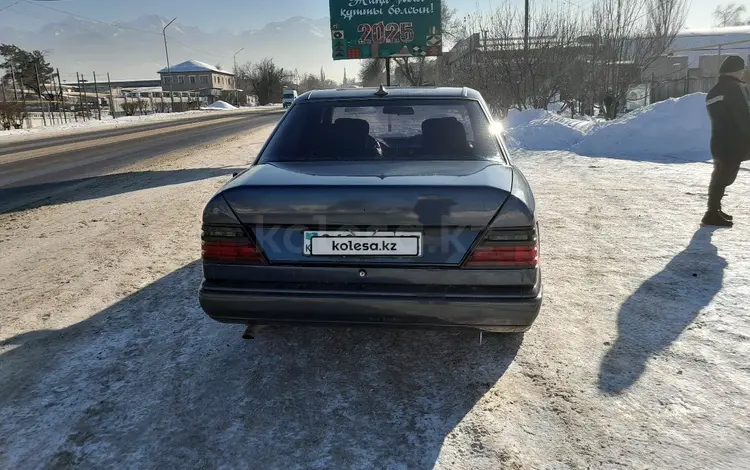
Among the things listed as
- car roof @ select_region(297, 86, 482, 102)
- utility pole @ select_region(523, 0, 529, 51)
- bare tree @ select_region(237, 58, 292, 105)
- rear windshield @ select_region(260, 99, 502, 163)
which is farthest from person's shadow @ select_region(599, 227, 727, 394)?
bare tree @ select_region(237, 58, 292, 105)

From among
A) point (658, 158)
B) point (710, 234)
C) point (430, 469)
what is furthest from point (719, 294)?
point (658, 158)

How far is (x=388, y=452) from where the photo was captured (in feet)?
7.13

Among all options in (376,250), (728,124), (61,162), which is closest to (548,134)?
(728,124)

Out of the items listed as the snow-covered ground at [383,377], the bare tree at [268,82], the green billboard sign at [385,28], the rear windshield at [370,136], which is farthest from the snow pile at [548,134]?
the bare tree at [268,82]

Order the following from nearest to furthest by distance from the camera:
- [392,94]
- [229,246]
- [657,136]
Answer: [229,246] < [392,94] < [657,136]

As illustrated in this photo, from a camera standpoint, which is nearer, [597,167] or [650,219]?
[650,219]

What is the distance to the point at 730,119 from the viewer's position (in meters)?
5.27

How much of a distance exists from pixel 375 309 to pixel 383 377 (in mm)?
563

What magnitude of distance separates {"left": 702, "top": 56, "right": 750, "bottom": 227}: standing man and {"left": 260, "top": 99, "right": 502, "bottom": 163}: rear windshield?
351 cm

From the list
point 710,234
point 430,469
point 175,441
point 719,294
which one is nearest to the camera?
point 430,469

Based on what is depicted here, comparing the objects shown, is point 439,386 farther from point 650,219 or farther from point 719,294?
point 650,219

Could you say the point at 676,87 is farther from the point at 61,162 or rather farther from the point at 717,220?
the point at 61,162

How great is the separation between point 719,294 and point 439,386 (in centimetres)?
250

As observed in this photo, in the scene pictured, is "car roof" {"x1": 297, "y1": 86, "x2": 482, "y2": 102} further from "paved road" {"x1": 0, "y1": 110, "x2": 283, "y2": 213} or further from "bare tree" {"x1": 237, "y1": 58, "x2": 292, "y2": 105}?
"bare tree" {"x1": 237, "y1": 58, "x2": 292, "y2": 105}
